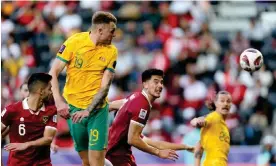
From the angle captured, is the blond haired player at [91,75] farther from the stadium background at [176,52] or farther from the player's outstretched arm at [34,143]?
the stadium background at [176,52]

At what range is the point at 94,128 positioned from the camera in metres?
9.72

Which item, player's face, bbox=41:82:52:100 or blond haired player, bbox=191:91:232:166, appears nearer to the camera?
player's face, bbox=41:82:52:100

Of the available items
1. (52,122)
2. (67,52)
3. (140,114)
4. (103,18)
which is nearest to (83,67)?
(67,52)

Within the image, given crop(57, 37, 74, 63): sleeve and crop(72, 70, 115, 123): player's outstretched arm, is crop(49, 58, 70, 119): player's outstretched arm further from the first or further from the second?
crop(72, 70, 115, 123): player's outstretched arm

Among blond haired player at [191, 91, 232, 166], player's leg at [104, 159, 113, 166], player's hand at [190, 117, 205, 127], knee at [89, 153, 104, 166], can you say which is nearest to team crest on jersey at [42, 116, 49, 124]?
knee at [89, 153, 104, 166]

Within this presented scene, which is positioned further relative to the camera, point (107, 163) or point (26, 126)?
point (107, 163)

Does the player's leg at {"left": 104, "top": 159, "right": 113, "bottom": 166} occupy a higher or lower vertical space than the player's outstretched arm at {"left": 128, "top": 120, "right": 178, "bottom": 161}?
lower

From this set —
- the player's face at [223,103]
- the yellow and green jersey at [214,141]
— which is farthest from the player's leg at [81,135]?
the player's face at [223,103]

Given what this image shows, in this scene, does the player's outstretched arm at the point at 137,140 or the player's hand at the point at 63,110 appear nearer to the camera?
the player's hand at the point at 63,110

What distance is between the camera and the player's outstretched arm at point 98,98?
9406 mm

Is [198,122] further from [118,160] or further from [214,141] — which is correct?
A: [118,160]

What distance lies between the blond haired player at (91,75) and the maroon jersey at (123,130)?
364 millimetres

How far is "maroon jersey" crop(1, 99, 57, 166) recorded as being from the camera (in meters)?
9.69

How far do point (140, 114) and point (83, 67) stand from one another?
83 centimetres
